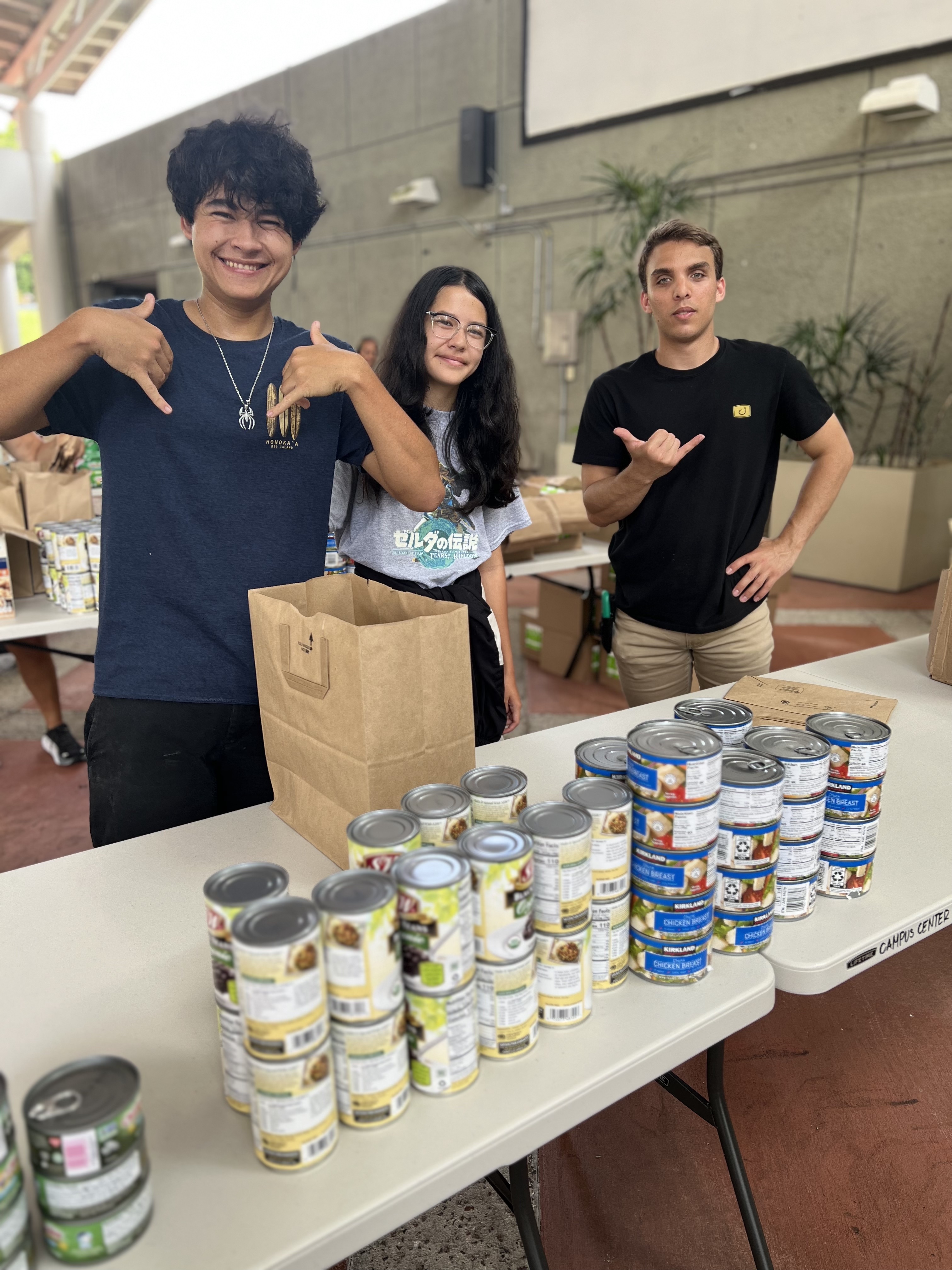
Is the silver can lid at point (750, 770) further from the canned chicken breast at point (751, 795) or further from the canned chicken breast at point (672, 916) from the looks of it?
the canned chicken breast at point (672, 916)

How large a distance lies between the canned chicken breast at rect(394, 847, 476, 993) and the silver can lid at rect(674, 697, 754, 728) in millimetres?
505

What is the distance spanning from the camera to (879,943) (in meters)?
1.01

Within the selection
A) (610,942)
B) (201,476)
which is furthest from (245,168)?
(610,942)

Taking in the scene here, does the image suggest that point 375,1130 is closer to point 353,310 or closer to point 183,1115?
point 183,1115

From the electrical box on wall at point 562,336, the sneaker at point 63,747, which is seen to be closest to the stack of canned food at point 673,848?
the sneaker at point 63,747

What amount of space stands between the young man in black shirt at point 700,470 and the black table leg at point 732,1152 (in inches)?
43.8

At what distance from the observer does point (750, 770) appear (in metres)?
0.91

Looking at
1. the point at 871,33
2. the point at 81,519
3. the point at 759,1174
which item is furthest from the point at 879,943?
the point at 871,33

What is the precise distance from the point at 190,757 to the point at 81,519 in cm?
187

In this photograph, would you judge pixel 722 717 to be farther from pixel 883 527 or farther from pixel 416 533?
pixel 883 527

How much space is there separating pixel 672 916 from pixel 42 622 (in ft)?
7.39

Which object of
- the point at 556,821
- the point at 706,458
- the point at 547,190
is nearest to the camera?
the point at 556,821

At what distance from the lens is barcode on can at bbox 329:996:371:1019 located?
0.66 metres

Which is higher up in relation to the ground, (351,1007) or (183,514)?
(183,514)
